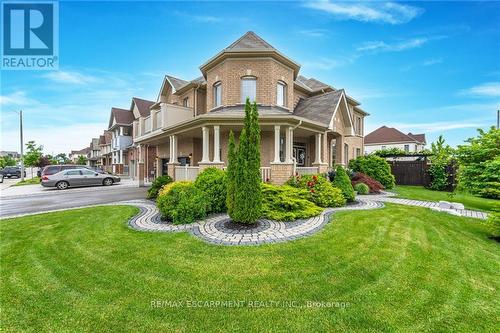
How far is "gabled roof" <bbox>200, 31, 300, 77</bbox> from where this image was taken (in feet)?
40.5

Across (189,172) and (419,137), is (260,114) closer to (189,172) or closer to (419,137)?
(189,172)

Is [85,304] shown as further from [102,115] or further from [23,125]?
[102,115]

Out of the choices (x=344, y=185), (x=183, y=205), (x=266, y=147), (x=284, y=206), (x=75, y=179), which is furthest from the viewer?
(x=75, y=179)

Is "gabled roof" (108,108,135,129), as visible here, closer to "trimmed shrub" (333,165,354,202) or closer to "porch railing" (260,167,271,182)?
"porch railing" (260,167,271,182)

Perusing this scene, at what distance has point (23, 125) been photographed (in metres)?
24.8

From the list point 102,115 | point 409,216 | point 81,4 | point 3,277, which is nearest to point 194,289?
point 3,277

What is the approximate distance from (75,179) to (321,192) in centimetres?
1947

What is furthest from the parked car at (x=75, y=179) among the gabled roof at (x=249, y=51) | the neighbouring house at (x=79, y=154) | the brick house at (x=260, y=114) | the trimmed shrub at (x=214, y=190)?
the neighbouring house at (x=79, y=154)

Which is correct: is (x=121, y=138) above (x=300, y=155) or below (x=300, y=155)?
above

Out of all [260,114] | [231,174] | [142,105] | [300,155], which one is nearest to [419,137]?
[300,155]

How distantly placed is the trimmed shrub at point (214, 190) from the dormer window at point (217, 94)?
6788mm

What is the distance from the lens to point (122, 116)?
31.7m

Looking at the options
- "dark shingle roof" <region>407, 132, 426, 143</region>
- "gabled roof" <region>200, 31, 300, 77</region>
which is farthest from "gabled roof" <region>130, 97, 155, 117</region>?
"dark shingle roof" <region>407, 132, 426, 143</region>

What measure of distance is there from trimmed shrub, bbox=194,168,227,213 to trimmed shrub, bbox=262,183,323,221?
151 centimetres
